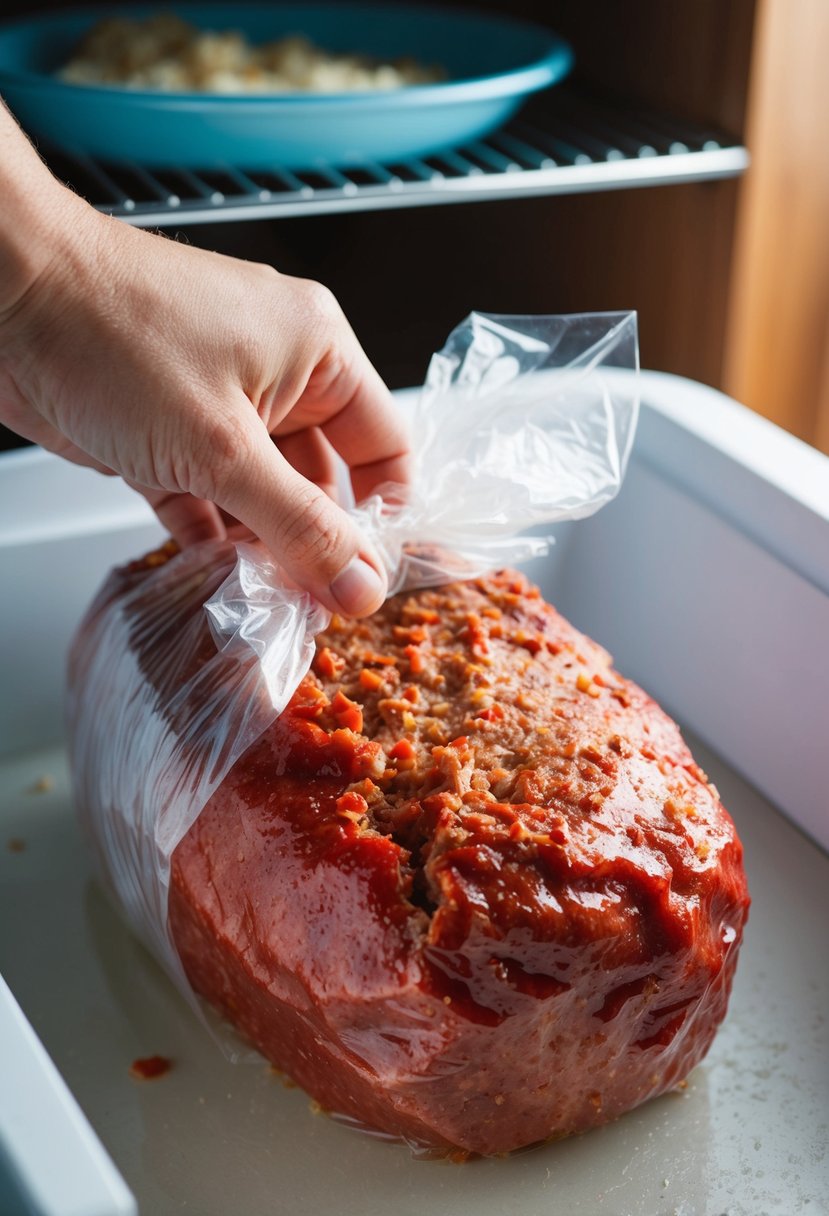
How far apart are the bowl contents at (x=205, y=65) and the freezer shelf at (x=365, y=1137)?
0.72 meters

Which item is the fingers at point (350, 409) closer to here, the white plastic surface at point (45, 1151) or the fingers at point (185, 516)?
the fingers at point (185, 516)

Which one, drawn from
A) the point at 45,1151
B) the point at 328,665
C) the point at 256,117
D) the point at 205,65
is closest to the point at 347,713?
the point at 328,665

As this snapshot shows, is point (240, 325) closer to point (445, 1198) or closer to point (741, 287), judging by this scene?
point (445, 1198)

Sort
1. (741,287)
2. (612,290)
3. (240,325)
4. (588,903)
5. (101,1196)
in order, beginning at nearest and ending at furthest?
(101,1196) → (588,903) → (240,325) → (741,287) → (612,290)

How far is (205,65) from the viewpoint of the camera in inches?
47.8

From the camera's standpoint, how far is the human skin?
2.24 ft

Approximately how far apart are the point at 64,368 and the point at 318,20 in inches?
34.0

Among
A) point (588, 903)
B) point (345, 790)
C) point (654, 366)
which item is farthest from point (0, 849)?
point (654, 366)

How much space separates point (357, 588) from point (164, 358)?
6.3 inches

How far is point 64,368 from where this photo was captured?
70 cm

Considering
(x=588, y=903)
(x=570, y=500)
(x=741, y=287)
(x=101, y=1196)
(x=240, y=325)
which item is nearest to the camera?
(x=101, y=1196)

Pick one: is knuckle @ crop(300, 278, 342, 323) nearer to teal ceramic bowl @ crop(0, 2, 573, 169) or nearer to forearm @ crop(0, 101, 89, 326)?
forearm @ crop(0, 101, 89, 326)

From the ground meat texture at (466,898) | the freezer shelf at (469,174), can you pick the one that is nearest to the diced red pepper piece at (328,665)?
the ground meat texture at (466,898)

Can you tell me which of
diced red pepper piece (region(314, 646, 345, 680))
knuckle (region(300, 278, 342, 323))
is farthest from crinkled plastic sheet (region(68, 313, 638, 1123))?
knuckle (region(300, 278, 342, 323))
